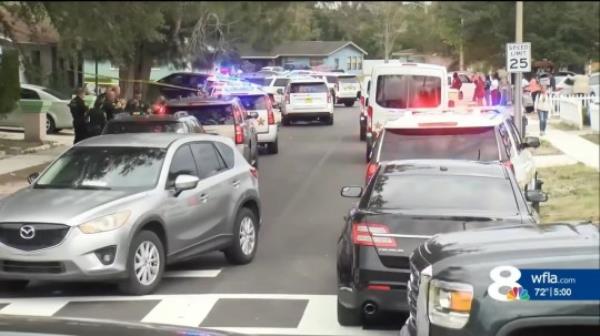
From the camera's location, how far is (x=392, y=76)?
19469mm

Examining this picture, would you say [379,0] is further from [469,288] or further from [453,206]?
[453,206]

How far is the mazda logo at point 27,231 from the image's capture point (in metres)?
8.46

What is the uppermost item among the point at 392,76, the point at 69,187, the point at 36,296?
the point at 392,76

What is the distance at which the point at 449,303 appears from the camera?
4.71 m

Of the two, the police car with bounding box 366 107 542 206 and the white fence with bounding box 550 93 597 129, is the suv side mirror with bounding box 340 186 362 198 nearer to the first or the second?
the police car with bounding box 366 107 542 206

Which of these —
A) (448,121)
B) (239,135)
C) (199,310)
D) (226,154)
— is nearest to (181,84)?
(239,135)

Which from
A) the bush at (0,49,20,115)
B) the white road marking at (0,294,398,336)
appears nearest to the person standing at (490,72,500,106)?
the bush at (0,49,20,115)

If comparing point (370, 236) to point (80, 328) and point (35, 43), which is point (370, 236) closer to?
point (80, 328)

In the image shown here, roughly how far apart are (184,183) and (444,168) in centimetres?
282

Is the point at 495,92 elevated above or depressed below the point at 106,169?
above

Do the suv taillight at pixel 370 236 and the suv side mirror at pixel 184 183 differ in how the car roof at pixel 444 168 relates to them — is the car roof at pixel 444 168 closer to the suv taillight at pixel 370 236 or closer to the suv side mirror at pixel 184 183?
the suv taillight at pixel 370 236

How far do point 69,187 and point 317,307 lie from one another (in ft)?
9.74

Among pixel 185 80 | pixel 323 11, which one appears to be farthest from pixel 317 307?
pixel 185 80

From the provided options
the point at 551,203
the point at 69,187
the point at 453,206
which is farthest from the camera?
the point at 551,203
